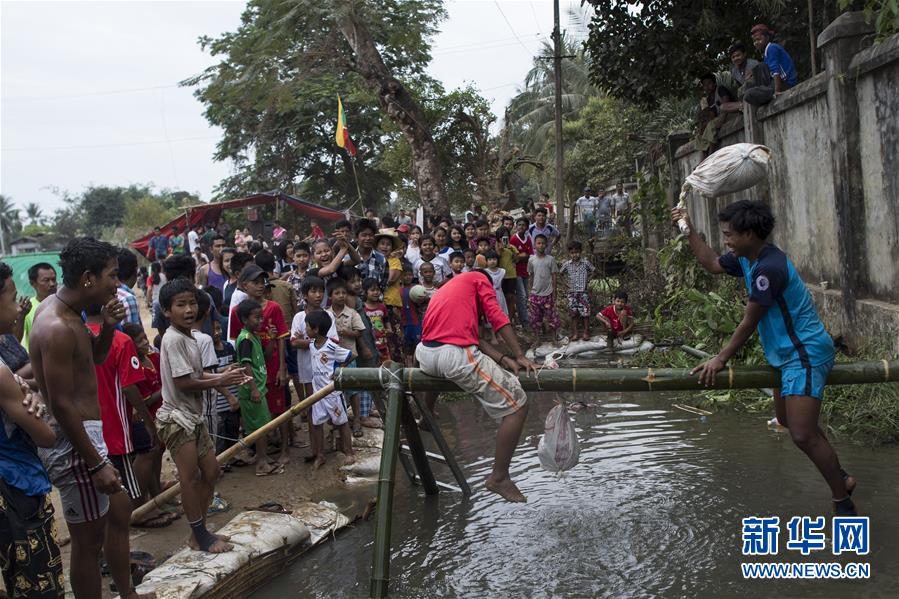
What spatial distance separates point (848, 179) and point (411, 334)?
538 cm

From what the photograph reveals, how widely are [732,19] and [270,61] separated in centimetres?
922

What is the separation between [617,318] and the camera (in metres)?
12.2

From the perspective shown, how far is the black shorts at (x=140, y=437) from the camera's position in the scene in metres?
6.04

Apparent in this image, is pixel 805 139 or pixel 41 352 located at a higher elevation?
pixel 805 139

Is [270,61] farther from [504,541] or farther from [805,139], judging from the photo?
[504,541]

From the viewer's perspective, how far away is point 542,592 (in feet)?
15.5

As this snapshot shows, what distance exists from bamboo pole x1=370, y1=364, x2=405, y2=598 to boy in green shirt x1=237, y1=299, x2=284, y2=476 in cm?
206

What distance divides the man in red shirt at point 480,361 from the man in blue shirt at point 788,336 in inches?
47.2

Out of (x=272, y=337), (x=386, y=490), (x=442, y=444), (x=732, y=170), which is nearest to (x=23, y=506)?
(x=386, y=490)

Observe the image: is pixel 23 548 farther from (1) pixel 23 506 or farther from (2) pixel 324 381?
(2) pixel 324 381

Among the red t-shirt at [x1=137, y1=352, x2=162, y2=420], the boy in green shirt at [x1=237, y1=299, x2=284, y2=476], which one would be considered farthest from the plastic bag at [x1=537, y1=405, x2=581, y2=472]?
the red t-shirt at [x1=137, y1=352, x2=162, y2=420]

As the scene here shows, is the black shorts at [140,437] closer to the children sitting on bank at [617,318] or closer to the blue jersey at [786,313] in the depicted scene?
the blue jersey at [786,313]

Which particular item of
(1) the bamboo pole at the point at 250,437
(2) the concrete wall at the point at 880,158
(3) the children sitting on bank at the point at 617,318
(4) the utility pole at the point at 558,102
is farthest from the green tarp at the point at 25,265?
(2) the concrete wall at the point at 880,158

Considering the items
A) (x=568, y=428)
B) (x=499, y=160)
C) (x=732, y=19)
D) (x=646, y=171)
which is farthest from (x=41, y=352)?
(x=499, y=160)
